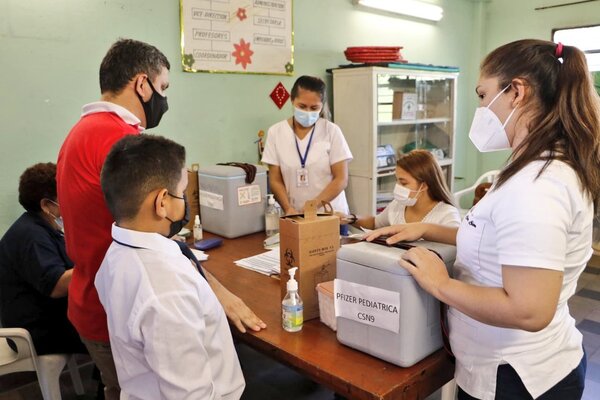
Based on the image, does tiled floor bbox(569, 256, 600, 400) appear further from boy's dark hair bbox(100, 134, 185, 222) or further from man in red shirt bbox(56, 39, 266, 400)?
boy's dark hair bbox(100, 134, 185, 222)

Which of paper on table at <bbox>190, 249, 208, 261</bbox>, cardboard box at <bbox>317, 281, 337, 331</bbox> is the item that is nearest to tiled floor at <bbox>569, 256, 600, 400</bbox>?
cardboard box at <bbox>317, 281, 337, 331</bbox>

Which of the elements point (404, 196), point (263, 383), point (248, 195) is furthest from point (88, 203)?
point (263, 383)

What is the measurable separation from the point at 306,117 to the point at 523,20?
3.46m

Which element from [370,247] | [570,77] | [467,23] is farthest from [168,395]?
[467,23]

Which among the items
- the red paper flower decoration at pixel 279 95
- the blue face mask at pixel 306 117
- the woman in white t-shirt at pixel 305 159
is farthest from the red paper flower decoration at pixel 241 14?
the blue face mask at pixel 306 117

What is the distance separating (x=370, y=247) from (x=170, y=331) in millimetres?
519

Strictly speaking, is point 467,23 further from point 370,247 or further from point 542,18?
point 370,247

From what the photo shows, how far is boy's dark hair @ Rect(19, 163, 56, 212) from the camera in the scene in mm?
1967

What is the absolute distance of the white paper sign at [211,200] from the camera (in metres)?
2.45

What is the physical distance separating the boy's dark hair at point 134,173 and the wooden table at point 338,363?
0.51 meters

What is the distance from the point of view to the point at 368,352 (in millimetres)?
1188

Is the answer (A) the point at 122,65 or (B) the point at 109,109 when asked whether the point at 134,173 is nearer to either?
(B) the point at 109,109

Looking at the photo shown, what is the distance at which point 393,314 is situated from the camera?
1095 mm

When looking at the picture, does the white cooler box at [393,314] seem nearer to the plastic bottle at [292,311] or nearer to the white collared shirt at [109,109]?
the plastic bottle at [292,311]
